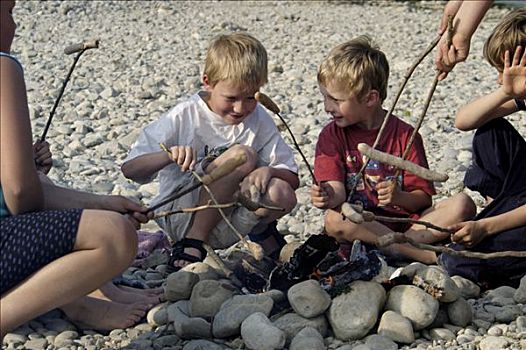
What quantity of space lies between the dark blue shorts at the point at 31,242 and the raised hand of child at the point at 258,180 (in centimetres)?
115

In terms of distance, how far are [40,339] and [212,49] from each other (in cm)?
138

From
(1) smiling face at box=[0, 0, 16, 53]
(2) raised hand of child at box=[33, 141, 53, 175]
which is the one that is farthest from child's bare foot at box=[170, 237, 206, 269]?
(1) smiling face at box=[0, 0, 16, 53]

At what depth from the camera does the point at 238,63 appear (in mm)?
3799

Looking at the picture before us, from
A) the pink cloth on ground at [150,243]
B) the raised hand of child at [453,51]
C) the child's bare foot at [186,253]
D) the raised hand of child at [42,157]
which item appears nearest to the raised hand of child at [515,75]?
the raised hand of child at [453,51]

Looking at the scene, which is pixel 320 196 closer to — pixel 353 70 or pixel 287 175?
pixel 287 175

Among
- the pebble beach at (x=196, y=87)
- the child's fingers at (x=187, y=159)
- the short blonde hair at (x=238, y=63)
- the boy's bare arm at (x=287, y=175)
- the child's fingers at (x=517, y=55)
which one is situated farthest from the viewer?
the boy's bare arm at (x=287, y=175)

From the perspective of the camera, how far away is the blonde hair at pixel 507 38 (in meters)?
3.54

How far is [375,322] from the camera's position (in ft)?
10.3

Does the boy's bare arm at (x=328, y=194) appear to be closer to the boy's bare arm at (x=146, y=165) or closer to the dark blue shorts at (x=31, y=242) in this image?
the boy's bare arm at (x=146, y=165)

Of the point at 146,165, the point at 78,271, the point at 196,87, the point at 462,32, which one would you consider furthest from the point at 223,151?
the point at 196,87

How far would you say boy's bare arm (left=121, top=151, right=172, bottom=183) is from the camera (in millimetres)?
3775

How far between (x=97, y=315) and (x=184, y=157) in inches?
27.0

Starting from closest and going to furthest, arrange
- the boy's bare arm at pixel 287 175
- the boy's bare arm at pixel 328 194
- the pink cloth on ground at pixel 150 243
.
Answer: the boy's bare arm at pixel 328 194 < the boy's bare arm at pixel 287 175 < the pink cloth on ground at pixel 150 243

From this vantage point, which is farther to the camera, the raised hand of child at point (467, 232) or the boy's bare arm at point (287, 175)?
the boy's bare arm at point (287, 175)
